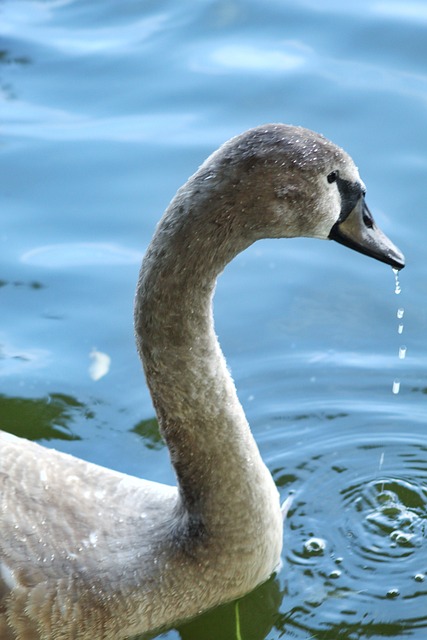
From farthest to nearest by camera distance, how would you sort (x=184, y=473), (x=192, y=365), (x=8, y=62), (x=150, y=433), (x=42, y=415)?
(x=8, y=62) < (x=42, y=415) < (x=150, y=433) < (x=184, y=473) < (x=192, y=365)

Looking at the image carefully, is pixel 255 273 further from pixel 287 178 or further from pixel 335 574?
pixel 287 178

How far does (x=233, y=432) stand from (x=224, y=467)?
125mm

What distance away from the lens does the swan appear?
3.94m

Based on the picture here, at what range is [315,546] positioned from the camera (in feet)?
16.0

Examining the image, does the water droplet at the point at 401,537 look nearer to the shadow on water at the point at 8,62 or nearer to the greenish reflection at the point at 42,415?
the greenish reflection at the point at 42,415

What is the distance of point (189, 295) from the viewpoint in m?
4.02

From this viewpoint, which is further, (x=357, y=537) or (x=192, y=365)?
(x=357, y=537)

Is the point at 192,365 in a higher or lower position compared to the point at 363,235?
lower

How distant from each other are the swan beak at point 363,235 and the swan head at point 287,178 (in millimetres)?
65

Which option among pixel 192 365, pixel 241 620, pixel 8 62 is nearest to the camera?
pixel 192 365

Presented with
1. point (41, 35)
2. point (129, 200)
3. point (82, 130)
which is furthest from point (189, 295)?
point (41, 35)

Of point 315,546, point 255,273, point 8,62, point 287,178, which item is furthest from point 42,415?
point 8,62

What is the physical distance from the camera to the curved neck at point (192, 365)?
3961mm

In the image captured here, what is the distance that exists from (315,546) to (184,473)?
765mm
